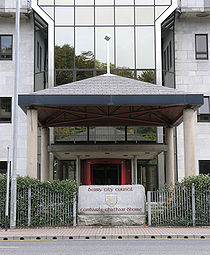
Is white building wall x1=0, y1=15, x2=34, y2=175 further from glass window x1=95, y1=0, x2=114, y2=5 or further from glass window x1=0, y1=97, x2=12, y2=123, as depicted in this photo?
glass window x1=95, y1=0, x2=114, y2=5

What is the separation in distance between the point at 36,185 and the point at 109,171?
14.2 metres

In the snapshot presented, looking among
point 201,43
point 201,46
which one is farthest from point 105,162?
point 201,43

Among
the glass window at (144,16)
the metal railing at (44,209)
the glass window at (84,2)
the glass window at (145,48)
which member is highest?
the glass window at (84,2)

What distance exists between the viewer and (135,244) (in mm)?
14977

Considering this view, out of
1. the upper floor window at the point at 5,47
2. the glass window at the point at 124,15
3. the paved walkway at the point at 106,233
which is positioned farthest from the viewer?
the upper floor window at the point at 5,47

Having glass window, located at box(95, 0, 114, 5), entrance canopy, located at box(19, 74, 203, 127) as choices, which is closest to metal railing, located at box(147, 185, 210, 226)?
entrance canopy, located at box(19, 74, 203, 127)

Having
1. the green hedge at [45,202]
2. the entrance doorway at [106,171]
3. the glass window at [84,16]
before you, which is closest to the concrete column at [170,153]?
the entrance doorway at [106,171]

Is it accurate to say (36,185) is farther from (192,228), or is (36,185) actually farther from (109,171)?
(109,171)

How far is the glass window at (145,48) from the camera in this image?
1308 inches

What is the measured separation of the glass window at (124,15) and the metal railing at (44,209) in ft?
53.4

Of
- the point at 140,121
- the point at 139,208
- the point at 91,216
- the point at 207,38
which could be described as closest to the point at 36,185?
the point at 91,216

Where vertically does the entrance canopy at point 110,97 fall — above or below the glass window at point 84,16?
below

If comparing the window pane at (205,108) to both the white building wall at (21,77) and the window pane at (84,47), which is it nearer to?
the window pane at (84,47)

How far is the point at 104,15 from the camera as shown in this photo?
33531 millimetres
